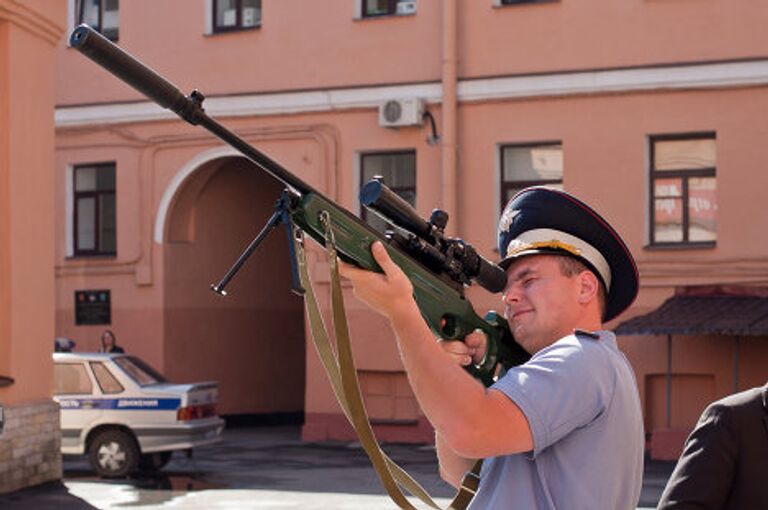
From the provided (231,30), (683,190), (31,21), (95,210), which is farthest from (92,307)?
(683,190)

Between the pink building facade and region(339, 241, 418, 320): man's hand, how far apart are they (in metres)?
18.5

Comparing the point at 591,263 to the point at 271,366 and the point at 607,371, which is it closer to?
the point at 607,371

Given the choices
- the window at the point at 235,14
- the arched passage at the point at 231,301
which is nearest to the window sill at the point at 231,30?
the window at the point at 235,14

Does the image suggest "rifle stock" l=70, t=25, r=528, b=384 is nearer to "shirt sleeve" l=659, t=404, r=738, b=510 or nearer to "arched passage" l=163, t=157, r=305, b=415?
"shirt sleeve" l=659, t=404, r=738, b=510

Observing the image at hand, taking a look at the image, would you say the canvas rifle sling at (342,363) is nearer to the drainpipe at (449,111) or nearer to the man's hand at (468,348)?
the man's hand at (468,348)

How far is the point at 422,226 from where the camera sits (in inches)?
147

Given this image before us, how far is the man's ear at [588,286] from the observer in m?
3.73

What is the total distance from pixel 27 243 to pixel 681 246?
9.27 meters

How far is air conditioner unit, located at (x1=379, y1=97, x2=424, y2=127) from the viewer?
77.6ft

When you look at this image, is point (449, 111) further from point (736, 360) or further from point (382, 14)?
point (736, 360)

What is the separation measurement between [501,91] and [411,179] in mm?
1968

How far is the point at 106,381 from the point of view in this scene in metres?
19.5

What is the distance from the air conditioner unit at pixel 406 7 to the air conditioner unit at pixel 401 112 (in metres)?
1.35

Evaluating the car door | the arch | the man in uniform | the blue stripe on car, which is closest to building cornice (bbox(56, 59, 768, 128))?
the arch
